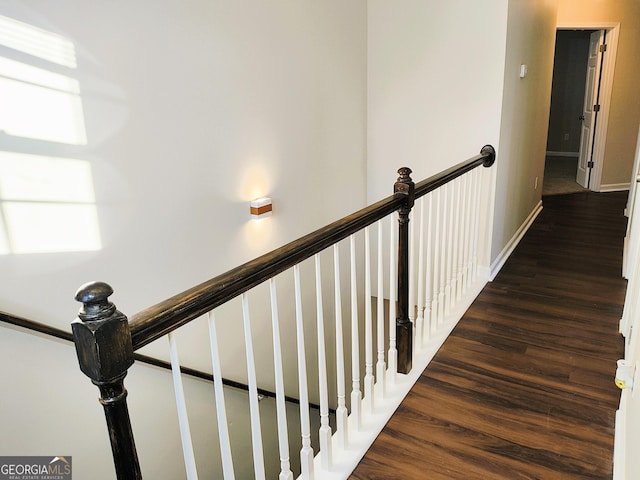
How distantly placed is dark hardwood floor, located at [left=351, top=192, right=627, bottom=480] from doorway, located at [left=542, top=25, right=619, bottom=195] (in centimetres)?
311

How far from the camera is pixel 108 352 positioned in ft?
3.35

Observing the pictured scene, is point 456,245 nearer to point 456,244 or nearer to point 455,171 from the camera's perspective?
point 456,244

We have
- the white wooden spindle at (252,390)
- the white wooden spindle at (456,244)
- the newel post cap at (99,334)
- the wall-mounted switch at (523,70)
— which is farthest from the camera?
the wall-mounted switch at (523,70)

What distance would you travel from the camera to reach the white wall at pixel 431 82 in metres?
3.56

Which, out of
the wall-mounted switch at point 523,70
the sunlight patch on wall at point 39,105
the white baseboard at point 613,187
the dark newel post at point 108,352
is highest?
the wall-mounted switch at point 523,70

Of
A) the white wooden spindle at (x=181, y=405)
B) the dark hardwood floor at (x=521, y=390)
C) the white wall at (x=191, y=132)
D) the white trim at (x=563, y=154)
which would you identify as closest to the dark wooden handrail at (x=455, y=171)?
the dark hardwood floor at (x=521, y=390)

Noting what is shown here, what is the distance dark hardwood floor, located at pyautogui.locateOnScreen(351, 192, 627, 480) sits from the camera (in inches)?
81.0

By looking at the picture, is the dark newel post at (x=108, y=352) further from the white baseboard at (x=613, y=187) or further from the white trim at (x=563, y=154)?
the white trim at (x=563, y=154)

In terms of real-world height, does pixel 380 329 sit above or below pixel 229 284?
below

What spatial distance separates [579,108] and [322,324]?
29.8 ft

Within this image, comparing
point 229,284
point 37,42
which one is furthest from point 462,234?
point 37,42

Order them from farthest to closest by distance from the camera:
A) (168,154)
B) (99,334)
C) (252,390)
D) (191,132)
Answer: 1. (191,132)
2. (168,154)
3. (252,390)
4. (99,334)

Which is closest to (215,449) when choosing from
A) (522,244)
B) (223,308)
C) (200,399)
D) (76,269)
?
(200,399)

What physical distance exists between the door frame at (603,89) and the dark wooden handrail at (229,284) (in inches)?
213
